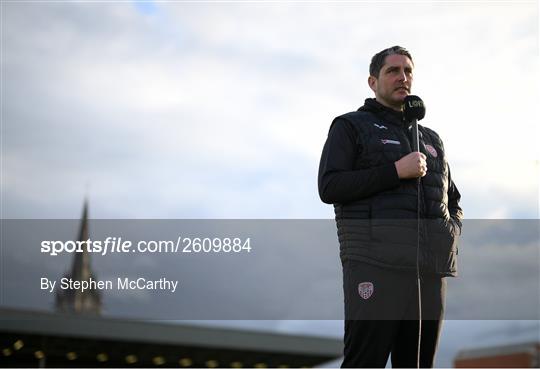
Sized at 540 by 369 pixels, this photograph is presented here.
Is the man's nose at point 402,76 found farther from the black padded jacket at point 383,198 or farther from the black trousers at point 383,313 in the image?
the black trousers at point 383,313

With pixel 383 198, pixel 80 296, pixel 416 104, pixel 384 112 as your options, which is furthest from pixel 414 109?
pixel 80 296

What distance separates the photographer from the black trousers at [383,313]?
243cm

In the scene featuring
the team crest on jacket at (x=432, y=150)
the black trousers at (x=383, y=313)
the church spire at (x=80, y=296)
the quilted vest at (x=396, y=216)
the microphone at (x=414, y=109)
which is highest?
the microphone at (x=414, y=109)

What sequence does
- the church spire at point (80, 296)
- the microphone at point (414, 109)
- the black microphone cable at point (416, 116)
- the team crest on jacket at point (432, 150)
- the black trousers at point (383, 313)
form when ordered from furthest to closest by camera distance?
the church spire at point (80, 296) → the team crest on jacket at point (432, 150) → the microphone at point (414, 109) → the black microphone cable at point (416, 116) → the black trousers at point (383, 313)

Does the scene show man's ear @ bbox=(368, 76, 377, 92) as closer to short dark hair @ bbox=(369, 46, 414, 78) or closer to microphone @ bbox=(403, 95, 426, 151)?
short dark hair @ bbox=(369, 46, 414, 78)

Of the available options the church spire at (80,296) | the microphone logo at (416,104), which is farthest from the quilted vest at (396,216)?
the church spire at (80,296)

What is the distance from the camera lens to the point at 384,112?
2750mm

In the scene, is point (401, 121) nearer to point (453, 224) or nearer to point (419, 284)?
point (453, 224)

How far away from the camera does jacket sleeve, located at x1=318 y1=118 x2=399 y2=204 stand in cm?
250

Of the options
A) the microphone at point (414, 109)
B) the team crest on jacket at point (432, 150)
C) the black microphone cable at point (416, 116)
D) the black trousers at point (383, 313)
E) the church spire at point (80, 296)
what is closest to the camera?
the black trousers at point (383, 313)

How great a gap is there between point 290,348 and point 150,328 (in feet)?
21.4

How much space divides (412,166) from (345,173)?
25cm

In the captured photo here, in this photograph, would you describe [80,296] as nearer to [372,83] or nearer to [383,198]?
[372,83]

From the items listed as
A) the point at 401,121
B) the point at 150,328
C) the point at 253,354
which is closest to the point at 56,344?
the point at 150,328
